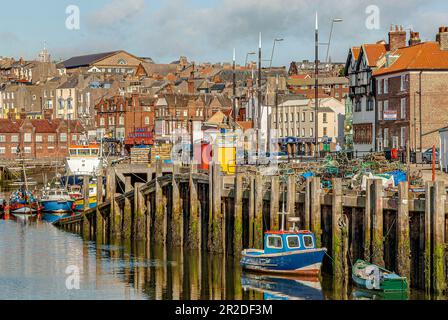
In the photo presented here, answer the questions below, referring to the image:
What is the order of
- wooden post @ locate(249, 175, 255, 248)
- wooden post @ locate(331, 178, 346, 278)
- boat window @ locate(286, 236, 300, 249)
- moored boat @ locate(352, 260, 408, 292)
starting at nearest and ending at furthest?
moored boat @ locate(352, 260, 408, 292)
wooden post @ locate(331, 178, 346, 278)
boat window @ locate(286, 236, 300, 249)
wooden post @ locate(249, 175, 255, 248)

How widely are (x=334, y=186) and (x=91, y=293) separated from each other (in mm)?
11494

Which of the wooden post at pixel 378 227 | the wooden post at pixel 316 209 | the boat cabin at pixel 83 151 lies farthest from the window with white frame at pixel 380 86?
the wooden post at pixel 378 227

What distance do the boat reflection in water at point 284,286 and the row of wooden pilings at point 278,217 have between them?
4.06ft

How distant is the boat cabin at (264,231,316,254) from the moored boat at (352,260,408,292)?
349 cm

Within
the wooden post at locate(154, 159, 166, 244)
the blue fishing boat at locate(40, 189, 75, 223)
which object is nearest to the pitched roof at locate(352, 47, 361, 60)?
the blue fishing boat at locate(40, 189, 75, 223)

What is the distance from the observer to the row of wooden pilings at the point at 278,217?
3969 cm

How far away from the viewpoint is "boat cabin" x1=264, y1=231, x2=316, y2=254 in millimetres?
44750

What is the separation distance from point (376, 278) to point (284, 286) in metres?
5.57

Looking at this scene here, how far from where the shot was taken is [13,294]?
4538 centimetres

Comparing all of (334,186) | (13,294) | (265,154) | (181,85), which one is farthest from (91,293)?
(181,85)

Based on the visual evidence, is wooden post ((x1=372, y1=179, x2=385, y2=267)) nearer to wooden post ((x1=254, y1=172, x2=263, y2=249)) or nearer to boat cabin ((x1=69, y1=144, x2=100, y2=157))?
wooden post ((x1=254, y1=172, x2=263, y2=249))

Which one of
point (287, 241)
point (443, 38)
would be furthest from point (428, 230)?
point (443, 38)
